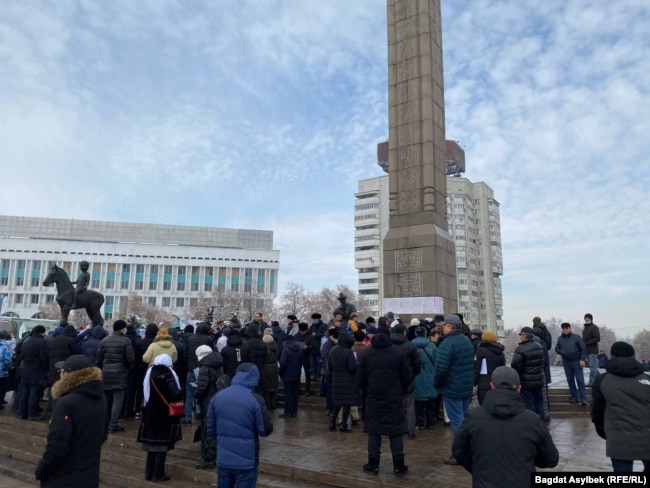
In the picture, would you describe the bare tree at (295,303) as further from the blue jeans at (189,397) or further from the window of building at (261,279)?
the blue jeans at (189,397)

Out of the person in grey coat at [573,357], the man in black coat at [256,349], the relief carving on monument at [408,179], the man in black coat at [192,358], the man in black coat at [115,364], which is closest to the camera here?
the man in black coat at [115,364]

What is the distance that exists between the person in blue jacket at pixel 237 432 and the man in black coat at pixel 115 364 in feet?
14.3

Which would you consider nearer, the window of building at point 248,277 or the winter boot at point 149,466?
the winter boot at point 149,466

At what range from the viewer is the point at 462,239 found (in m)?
100

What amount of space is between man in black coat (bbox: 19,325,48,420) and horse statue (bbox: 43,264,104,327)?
4226 millimetres

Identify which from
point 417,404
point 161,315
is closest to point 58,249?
point 161,315

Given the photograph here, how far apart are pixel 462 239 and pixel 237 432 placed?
101m

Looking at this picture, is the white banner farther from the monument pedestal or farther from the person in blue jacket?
the person in blue jacket

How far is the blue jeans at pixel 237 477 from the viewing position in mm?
4574

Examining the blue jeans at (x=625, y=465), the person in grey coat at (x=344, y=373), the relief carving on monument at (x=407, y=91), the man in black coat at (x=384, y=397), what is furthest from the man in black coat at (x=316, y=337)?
the relief carving on monument at (x=407, y=91)

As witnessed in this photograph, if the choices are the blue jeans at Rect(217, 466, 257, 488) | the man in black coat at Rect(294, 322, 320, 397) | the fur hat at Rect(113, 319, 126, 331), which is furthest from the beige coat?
the man in black coat at Rect(294, 322, 320, 397)

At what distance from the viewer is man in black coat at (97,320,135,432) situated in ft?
27.2

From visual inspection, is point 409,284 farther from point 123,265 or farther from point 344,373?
point 123,265

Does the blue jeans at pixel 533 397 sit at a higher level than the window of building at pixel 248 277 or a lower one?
lower
